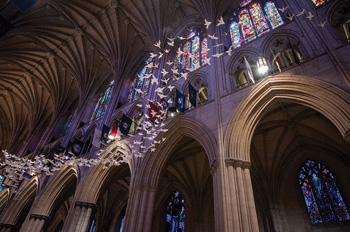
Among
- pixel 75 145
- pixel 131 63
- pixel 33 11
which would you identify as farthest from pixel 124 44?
pixel 75 145

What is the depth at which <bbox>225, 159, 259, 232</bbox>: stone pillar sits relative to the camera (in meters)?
5.02

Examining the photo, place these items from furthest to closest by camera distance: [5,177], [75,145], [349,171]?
[5,177] < [75,145] < [349,171]

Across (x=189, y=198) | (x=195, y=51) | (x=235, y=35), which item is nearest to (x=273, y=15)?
(x=235, y=35)

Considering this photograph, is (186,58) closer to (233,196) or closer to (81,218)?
(233,196)

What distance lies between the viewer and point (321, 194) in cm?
924

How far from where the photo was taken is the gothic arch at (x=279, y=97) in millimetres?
5195

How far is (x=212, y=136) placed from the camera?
696 centimetres

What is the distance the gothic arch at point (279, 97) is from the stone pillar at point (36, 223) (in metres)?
10.6

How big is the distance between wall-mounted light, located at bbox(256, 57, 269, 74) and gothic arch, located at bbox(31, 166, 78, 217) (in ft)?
34.0

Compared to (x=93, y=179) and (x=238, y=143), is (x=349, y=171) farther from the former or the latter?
(x=93, y=179)

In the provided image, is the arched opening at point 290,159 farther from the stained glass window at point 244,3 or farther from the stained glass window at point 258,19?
the stained glass window at point 244,3

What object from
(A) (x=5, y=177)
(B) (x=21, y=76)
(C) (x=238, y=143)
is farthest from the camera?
(B) (x=21, y=76)

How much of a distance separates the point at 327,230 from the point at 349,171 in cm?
269

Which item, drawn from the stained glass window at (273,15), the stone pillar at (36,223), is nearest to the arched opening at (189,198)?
the stone pillar at (36,223)
